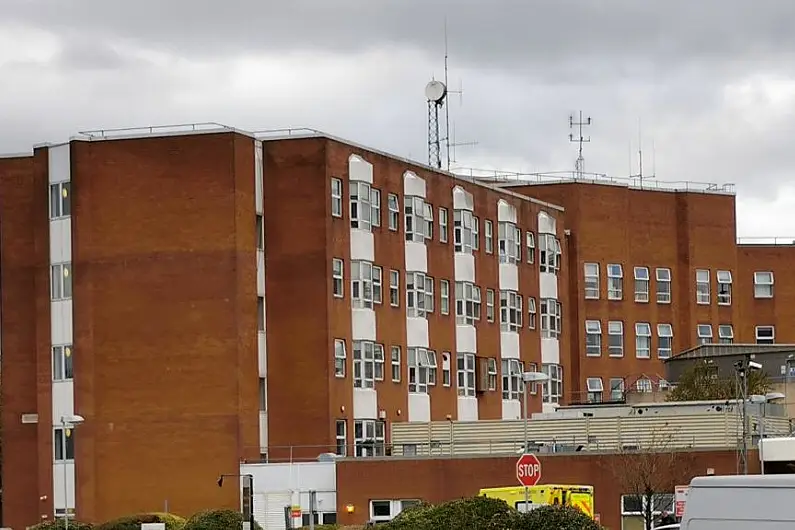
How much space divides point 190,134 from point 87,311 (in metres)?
7.19

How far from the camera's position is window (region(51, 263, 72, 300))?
2415 inches

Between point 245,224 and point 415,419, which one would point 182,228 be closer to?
point 245,224

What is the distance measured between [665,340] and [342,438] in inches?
1220

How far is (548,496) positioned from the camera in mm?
45531

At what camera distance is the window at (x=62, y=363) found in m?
60.8

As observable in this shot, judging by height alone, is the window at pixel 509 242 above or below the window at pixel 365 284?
above

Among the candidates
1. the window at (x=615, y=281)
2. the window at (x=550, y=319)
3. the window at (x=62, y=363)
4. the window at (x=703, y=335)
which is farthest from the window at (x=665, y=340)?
→ the window at (x=62, y=363)

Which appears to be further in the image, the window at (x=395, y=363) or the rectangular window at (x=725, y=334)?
the rectangular window at (x=725, y=334)

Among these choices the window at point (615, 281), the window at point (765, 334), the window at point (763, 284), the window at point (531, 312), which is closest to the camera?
the window at point (531, 312)

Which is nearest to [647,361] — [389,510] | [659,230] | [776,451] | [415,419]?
[659,230]

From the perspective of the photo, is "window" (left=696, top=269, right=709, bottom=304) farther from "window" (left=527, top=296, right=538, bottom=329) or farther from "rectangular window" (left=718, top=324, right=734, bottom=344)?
"window" (left=527, top=296, right=538, bottom=329)

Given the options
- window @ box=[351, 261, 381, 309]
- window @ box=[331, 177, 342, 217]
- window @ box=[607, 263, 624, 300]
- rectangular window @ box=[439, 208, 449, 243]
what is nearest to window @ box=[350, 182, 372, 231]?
window @ box=[331, 177, 342, 217]

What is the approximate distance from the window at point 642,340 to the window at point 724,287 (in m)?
4.77

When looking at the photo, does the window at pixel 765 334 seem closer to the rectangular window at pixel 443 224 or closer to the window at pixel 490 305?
the window at pixel 490 305
